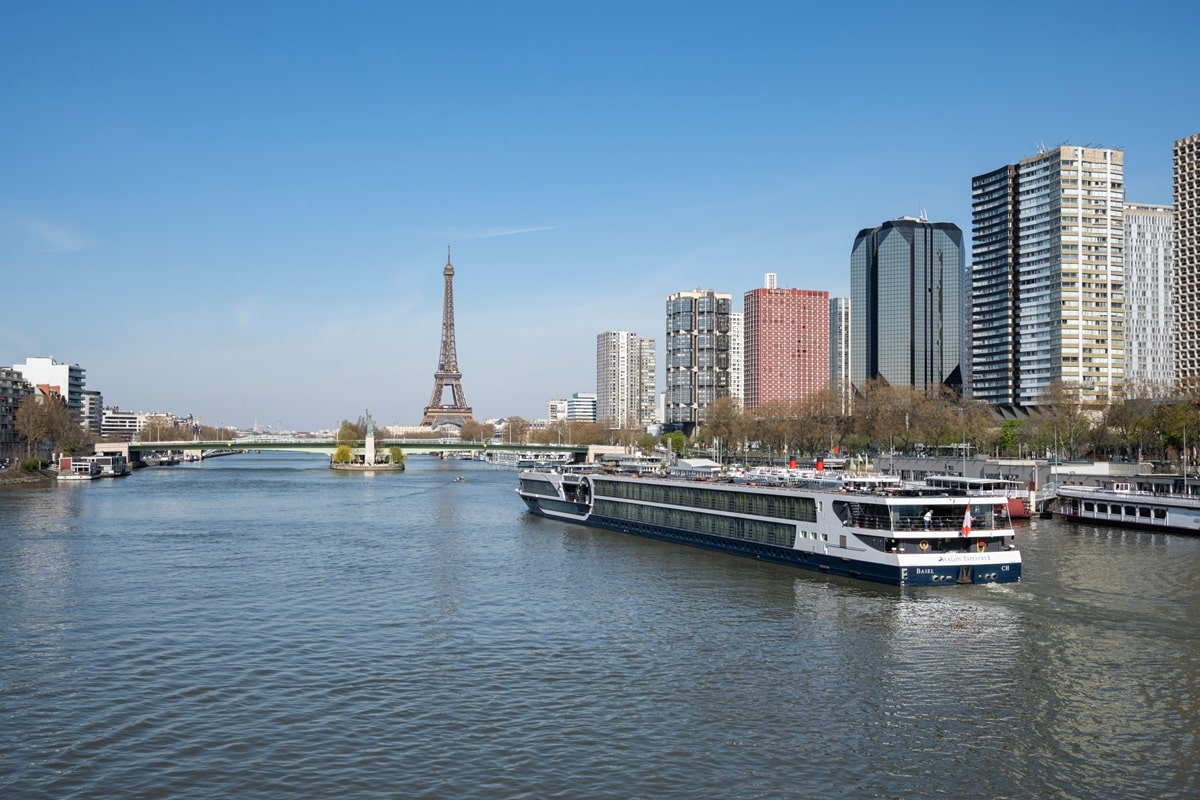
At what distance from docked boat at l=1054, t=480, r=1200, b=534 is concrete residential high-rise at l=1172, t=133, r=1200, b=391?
358 feet

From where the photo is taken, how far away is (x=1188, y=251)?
185875 millimetres

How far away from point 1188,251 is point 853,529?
167m

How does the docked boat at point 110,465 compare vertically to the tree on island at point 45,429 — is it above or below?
below

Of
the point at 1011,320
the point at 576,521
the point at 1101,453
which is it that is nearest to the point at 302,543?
the point at 576,521

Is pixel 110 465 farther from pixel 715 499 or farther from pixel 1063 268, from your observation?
pixel 1063 268

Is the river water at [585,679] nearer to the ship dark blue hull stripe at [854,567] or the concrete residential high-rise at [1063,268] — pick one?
the ship dark blue hull stripe at [854,567]

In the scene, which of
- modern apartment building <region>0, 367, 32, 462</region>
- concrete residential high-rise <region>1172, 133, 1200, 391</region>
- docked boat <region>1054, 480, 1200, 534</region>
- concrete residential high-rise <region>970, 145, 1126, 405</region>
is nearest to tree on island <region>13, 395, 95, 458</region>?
modern apartment building <region>0, 367, 32, 462</region>

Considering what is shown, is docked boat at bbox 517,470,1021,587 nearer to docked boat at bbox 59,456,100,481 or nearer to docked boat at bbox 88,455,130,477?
docked boat at bbox 59,456,100,481

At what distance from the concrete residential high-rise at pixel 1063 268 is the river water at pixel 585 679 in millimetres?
127625

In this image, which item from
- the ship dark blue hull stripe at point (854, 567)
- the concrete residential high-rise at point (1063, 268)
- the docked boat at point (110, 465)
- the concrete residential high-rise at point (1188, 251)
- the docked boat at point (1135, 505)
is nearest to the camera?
the ship dark blue hull stripe at point (854, 567)

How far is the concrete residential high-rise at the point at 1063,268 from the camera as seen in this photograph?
6909 inches

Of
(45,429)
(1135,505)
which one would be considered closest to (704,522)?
(1135,505)

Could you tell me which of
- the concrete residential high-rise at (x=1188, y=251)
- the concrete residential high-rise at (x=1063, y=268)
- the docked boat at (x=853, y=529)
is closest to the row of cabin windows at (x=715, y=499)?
the docked boat at (x=853, y=529)

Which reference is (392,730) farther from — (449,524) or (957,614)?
(449,524)
